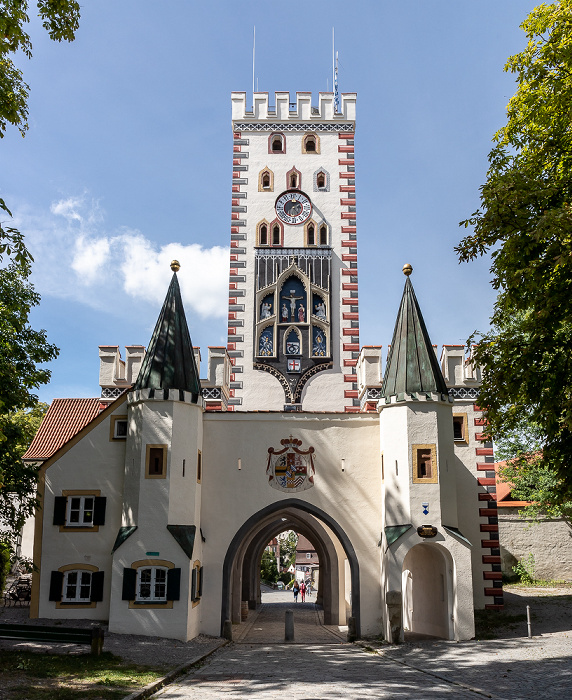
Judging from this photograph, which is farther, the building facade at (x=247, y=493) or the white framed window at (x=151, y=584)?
the building facade at (x=247, y=493)

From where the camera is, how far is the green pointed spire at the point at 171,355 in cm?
2052

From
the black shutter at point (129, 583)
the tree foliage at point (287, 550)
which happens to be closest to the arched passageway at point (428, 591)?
the black shutter at point (129, 583)

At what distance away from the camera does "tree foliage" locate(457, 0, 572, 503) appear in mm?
12477

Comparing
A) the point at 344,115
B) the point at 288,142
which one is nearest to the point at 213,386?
the point at 288,142

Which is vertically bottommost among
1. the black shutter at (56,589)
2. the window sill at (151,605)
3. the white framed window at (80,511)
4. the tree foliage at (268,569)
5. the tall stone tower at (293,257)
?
the tree foliage at (268,569)

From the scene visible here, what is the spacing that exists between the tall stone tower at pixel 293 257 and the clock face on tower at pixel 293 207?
0.04 metres

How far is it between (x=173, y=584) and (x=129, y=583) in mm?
1126

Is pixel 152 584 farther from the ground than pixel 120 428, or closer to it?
closer to it

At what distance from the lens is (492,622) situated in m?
21.5

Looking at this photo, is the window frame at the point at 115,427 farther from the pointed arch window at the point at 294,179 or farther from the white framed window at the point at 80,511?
the pointed arch window at the point at 294,179

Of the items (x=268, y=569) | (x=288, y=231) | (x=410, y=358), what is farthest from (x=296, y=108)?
(x=268, y=569)

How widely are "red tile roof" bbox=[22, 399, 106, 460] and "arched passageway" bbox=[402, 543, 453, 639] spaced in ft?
52.1

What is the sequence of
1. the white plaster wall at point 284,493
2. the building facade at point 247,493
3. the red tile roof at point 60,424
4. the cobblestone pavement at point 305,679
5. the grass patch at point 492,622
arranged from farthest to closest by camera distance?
the red tile roof at point 60,424
the white plaster wall at point 284,493
the grass patch at point 492,622
the building facade at point 247,493
the cobblestone pavement at point 305,679

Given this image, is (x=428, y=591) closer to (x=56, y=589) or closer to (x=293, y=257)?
(x=56, y=589)
